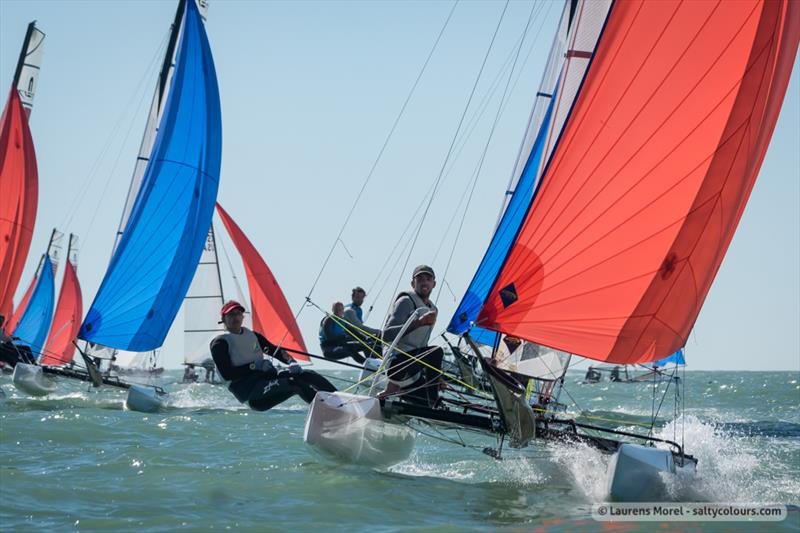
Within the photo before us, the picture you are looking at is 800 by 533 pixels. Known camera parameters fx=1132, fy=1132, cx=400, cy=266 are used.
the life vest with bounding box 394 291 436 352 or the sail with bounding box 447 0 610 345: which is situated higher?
the sail with bounding box 447 0 610 345

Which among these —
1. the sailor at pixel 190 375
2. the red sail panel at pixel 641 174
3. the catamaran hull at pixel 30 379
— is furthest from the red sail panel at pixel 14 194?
the red sail panel at pixel 641 174

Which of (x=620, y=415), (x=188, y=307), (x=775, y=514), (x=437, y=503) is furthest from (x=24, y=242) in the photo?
(x=775, y=514)

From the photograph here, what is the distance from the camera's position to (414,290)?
8.54 meters

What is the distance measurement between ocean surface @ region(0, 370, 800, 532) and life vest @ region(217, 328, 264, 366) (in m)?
0.76

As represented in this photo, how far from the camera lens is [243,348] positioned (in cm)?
920

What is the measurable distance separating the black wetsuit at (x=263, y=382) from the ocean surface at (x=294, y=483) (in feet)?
1.58

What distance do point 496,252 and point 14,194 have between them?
983cm

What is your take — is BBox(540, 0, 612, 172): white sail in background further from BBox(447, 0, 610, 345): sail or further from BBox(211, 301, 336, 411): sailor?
BBox(211, 301, 336, 411): sailor

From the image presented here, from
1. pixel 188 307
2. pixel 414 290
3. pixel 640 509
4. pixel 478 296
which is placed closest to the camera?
pixel 640 509

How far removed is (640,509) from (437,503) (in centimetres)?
122

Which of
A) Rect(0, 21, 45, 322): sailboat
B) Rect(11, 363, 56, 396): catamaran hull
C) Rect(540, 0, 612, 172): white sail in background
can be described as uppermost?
Rect(540, 0, 612, 172): white sail in background

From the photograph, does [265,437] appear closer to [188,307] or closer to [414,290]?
[414,290]

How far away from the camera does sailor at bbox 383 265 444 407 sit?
8.26 meters

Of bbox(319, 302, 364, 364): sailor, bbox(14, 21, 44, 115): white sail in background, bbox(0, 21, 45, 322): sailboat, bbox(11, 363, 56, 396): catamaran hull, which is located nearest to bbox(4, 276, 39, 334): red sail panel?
bbox(14, 21, 44, 115): white sail in background
